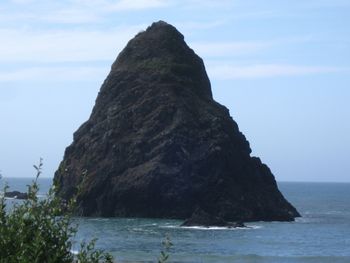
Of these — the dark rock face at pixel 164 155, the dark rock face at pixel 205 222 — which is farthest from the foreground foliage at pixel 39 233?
the dark rock face at pixel 164 155

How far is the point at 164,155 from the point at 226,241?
42.6m

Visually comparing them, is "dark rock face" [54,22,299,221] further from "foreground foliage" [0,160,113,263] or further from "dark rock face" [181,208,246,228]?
"foreground foliage" [0,160,113,263]

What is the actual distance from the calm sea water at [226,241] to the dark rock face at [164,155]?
22.4 feet

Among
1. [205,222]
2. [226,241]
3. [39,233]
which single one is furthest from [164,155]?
[39,233]

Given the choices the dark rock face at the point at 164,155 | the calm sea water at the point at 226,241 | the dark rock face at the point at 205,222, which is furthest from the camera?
the dark rock face at the point at 164,155

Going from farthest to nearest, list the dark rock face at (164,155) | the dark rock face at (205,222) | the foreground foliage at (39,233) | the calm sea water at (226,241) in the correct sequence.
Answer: the dark rock face at (164,155) < the dark rock face at (205,222) < the calm sea water at (226,241) < the foreground foliage at (39,233)

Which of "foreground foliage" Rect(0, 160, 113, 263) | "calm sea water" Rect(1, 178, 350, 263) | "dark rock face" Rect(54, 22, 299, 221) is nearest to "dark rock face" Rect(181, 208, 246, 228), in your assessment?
"calm sea water" Rect(1, 178, 350, 263)

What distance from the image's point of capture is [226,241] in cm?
8056

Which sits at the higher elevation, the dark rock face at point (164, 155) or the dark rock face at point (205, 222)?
the dark rock face at point (164, 155)

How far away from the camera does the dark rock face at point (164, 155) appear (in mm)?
118375

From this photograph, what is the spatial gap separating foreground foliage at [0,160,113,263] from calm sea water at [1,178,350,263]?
42.6 m

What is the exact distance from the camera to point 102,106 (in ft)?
454

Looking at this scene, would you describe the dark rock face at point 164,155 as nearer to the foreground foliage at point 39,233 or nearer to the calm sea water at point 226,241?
the calm sea water at point 226,241

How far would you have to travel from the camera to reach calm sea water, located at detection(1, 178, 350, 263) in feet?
219
